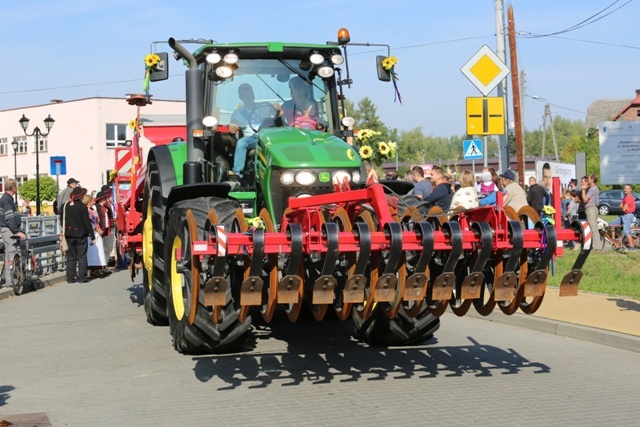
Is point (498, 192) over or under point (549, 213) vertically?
over

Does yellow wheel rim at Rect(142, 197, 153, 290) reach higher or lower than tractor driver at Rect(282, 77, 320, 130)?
lower

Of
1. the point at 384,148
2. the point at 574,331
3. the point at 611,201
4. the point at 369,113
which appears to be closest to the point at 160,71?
the point at 384,148

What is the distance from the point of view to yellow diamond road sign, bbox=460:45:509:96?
49.1 feet

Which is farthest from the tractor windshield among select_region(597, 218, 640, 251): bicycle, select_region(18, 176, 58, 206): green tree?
select_region(18, 176, 58, 206): green tree

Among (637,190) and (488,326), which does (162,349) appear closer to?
(488,326)

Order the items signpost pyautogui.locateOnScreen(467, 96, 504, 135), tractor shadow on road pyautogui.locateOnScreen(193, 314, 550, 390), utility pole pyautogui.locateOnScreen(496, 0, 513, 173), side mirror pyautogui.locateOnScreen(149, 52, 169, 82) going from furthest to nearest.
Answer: utility pole pyautogui.locateOnScreen(496, 0, 513, 173) → signpost pyautogui.locateOnScreen(467, 96, 504, 135) → side mirror pyautogui.locateOnScreen(149, 52, 169, 82) → tractor shadow on road pyautogui.locateOnScreen(193, 314, 550, 390)

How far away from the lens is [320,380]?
8.66 meters

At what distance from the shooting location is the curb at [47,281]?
1705cm

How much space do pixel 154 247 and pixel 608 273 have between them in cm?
885

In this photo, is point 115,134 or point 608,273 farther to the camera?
point 115,134

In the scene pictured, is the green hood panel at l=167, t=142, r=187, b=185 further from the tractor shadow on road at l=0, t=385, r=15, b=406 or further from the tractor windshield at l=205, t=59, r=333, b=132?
the tractor shadow on road at l=0, t=385, r=15, b=406

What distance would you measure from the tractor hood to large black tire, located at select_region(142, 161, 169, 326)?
1.93 meters

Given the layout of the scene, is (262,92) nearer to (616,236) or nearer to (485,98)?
(485,98)

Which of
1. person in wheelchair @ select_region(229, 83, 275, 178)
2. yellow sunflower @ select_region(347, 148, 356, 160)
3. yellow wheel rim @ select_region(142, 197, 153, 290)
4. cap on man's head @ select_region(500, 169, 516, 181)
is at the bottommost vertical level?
yellow wheel rim @ select_region(142, 197, 153, 290)
